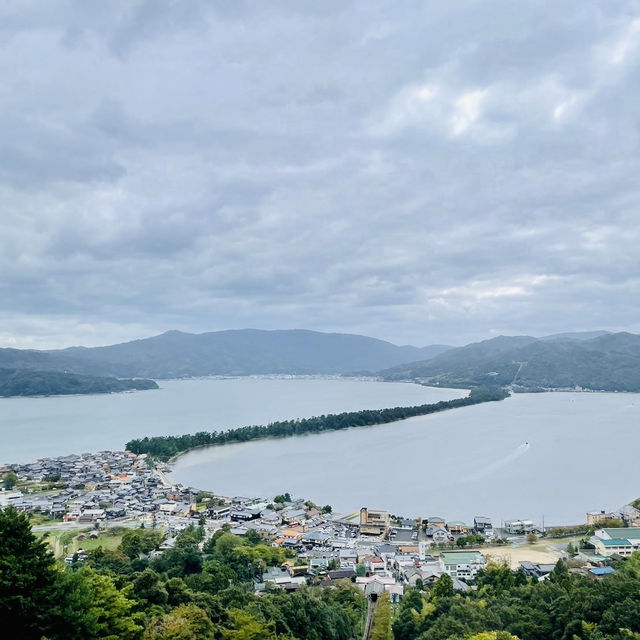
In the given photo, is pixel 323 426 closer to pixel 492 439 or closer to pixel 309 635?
pixel 492 439

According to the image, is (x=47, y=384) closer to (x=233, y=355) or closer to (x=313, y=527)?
(x=313, y=527)

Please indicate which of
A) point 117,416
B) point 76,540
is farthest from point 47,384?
point 76,540

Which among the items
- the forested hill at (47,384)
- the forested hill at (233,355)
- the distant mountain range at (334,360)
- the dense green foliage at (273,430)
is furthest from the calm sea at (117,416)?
the forested hill at (233,355)

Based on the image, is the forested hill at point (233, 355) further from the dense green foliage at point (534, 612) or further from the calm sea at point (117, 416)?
the dense green foliage at point (534, 612)

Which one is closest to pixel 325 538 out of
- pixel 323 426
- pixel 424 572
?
pixel 424 572

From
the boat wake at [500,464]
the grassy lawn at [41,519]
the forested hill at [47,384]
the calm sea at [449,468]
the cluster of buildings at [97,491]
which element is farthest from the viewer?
the forested hill at [47,384]

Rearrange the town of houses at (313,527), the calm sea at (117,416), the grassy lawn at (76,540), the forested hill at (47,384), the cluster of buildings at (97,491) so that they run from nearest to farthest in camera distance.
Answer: the town of houses at (313,527), the grassy lawn at (76,540), the cluster of buildings at (97,491), the calm sea at (117,416), the forested hill at (47,384)
